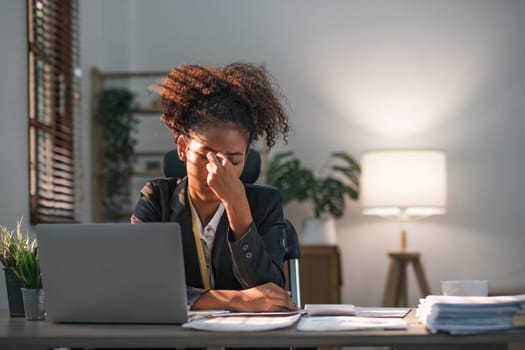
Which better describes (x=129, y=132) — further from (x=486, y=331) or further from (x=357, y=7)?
(x=486, y=331)

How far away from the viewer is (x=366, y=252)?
498cm

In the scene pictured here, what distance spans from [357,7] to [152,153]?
1.54 m

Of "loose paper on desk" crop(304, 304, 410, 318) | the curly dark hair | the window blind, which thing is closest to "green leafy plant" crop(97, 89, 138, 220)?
the window blind

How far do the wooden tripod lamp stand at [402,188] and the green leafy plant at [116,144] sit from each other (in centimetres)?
137

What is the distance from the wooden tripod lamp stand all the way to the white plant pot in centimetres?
24

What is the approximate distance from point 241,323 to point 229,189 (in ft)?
1.27

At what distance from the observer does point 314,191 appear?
4645 mm

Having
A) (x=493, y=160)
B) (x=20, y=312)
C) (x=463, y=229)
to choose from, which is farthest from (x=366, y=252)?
(x=20, y=312)

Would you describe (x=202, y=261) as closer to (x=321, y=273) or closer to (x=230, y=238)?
(x=230, y=238)

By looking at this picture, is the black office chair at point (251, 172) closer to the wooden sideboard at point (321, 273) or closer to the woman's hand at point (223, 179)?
the woman's hand at point (223, 179)

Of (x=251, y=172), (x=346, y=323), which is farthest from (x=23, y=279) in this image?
(x=251, y=172)

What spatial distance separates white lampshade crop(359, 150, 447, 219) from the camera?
14.8ft

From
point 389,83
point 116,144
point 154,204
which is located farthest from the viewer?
point 389,83

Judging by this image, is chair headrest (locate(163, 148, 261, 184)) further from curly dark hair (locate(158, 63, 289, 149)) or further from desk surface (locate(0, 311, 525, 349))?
desk surface (locate(0, 311, 525, 349))
